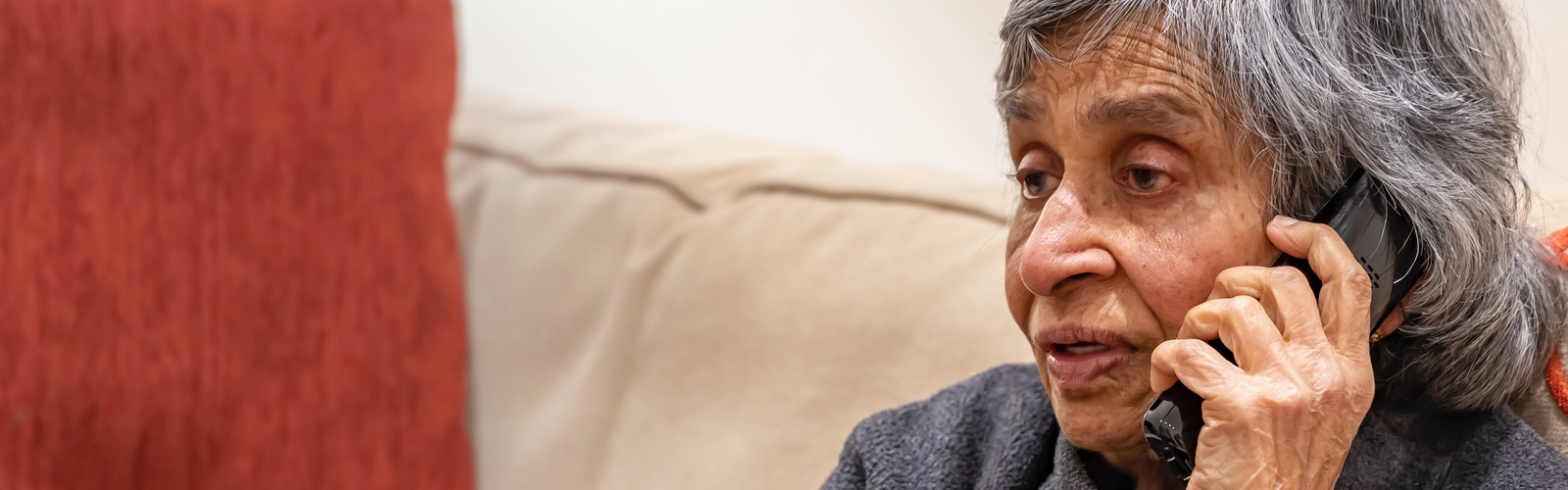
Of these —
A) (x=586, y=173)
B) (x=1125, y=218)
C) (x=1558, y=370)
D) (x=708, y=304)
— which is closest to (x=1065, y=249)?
(x=1125, y=218)

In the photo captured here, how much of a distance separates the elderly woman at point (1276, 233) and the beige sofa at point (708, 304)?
0.35 feet

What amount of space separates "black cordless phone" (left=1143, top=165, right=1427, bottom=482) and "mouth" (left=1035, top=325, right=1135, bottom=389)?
1.9 inches

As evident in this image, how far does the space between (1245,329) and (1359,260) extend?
10cm

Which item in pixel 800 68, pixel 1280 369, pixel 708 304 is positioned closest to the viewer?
pixel 1280 369

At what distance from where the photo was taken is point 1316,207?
2.55 ft


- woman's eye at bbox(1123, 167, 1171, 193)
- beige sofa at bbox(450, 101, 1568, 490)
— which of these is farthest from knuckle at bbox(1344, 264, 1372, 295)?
beige sofa at bbox(450, 101, 1568, 490)

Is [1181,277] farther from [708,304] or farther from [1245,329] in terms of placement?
[708,304]

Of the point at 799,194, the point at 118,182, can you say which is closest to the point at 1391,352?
the point at 799,194

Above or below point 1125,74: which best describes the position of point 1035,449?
below

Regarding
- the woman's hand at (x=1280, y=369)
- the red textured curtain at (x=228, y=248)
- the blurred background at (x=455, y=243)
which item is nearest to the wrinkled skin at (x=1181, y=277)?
the woman's hand at (x=1280, y=369)

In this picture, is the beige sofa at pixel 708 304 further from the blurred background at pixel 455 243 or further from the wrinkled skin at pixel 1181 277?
the wrinkled skin at pixel 1181 277

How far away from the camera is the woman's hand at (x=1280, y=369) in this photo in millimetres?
706

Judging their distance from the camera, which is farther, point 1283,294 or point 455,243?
point 455,243

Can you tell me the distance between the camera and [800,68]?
1.50 metres
